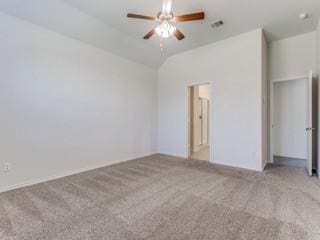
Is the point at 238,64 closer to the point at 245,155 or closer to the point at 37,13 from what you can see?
the point at 245,155

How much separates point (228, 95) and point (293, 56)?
1.81 m

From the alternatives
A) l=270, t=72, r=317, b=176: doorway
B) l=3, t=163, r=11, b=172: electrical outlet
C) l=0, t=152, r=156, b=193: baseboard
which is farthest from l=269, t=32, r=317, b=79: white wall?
l=3, t=163, r=11, b=172: electrical outlet

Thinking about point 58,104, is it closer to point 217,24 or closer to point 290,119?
point 217,24

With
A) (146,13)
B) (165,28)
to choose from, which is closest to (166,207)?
(165,28)

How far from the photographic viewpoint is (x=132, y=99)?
202 inches

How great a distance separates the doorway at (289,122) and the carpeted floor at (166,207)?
956 mm

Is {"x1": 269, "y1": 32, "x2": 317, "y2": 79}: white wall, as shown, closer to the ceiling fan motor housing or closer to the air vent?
the air vent

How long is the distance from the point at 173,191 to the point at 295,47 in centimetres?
445

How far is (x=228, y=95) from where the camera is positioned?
441cm

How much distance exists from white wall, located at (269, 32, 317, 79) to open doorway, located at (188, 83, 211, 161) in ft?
5.66

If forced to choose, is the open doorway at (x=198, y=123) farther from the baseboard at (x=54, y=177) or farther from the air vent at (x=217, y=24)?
the baseboard at (x=54, y=177)

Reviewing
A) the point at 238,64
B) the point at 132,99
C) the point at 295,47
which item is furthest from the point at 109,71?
the point at 295,47

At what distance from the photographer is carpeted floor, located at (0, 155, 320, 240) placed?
1.88m

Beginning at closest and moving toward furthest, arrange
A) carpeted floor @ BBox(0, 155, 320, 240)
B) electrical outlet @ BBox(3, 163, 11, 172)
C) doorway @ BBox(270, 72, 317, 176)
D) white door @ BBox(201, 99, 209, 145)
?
carpeted floor @ BBox(0, 155, 320, 240), electrical outlet @ BBox(3, 163, 11, 172), doorway @ BBox(270, 72, 317, 176), white door @ BBox(201, 99, 209, 145)
